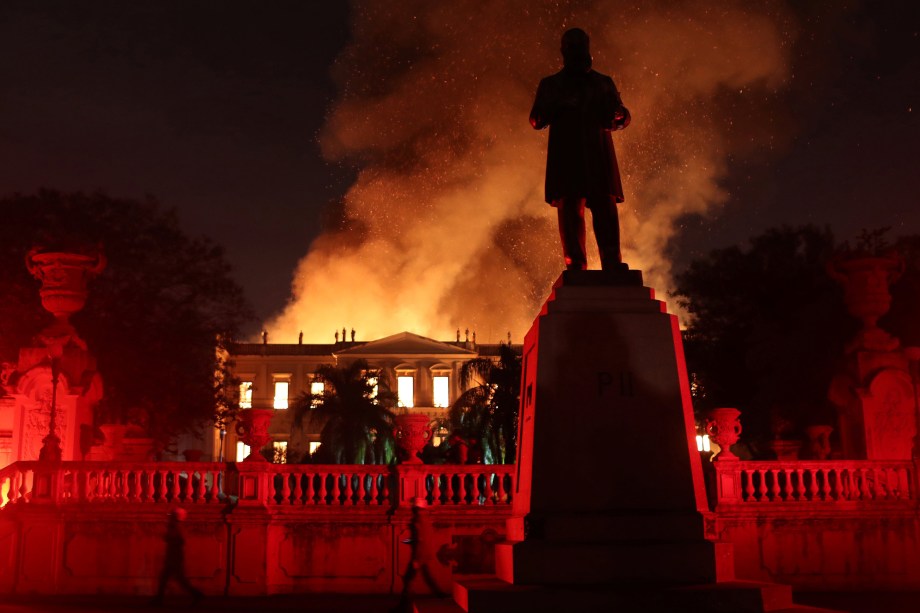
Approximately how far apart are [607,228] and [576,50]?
180 centimetres

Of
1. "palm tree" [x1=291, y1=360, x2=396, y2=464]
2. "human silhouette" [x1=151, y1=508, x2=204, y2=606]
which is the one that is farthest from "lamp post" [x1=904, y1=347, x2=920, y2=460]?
"palm tree" [x1=291, y1=360, x2=396, y2=464]

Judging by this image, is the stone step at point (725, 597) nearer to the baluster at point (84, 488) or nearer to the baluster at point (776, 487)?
the baluster at point (776, 487)

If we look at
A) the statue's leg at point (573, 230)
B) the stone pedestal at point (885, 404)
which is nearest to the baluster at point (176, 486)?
the statue's leg at point (573, 230)

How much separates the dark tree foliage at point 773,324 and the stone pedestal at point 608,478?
15.7 m

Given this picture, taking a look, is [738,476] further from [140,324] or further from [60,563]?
[140,324]

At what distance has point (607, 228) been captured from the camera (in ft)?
31.2

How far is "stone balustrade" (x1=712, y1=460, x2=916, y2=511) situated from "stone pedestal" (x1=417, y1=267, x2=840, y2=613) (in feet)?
24.8

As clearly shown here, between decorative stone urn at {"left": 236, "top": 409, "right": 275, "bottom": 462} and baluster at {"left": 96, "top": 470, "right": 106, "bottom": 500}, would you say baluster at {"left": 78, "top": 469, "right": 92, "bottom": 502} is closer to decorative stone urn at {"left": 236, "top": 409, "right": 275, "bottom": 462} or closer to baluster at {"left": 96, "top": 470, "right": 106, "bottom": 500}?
baluster at {"left": 96, "top": 470, "right": 106, "bottom": 500}

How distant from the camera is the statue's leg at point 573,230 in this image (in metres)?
9.48

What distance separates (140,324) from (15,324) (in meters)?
3.42

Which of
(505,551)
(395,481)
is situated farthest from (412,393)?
(505,551)

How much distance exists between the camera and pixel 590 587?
786cm

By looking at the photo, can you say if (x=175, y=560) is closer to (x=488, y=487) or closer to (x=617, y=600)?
(x=488, y=487)

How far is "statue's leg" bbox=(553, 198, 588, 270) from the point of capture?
31.1 feet
